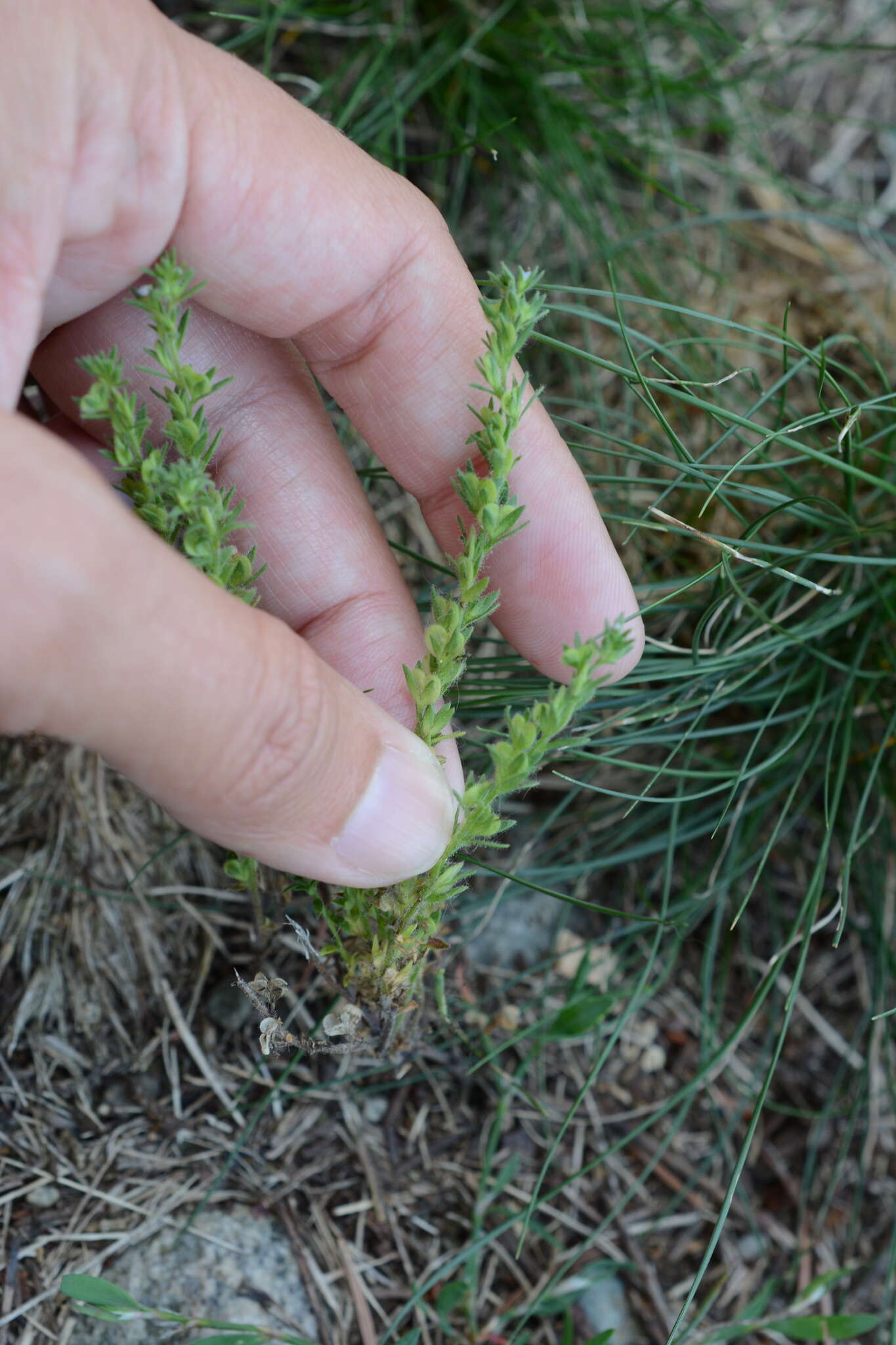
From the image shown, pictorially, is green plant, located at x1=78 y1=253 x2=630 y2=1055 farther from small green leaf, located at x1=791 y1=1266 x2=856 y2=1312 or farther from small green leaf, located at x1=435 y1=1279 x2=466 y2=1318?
small green leaf, located at x1=791 y1=1266 x2=856 y2=1312

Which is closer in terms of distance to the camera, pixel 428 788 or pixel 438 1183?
pixel 428 788

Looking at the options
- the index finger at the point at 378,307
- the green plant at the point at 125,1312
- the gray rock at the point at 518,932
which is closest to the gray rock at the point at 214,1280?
the green plant at the point at 125,1312

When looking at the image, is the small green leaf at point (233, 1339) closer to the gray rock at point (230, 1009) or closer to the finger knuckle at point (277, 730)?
the gray rock at point (230, 1009)

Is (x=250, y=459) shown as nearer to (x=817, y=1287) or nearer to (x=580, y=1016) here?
(x=580, y=1016)

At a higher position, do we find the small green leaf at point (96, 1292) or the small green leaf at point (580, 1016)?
the small green leaf at point (580, 1016)

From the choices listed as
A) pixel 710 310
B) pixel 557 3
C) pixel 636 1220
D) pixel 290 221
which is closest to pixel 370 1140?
pixel 636 1220

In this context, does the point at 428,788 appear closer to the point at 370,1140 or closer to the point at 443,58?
the point at 370,1140
